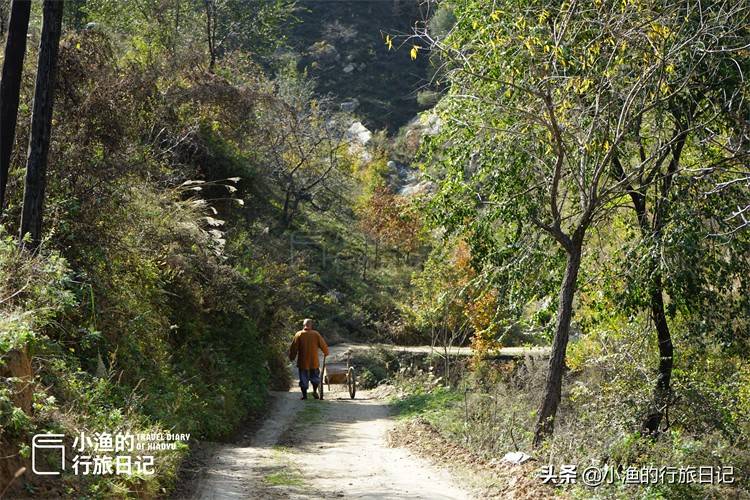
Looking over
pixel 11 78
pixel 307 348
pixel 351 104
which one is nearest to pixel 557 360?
pixel 11 78

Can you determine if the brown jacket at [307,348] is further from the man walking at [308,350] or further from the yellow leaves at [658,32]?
the yellow leaves at [658,32]

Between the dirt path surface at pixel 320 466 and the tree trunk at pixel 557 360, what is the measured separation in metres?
1.45

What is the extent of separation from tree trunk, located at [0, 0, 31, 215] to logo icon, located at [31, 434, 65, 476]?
14.1ft

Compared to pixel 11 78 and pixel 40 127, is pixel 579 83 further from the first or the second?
pixel 11 78

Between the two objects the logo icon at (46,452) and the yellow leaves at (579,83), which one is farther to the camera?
the yellow leaves at (579,83)

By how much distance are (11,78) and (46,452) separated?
5.58m

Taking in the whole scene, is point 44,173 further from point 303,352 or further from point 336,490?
point 303,352

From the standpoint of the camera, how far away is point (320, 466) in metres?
10.6

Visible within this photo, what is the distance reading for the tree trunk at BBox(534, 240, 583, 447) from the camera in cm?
1005

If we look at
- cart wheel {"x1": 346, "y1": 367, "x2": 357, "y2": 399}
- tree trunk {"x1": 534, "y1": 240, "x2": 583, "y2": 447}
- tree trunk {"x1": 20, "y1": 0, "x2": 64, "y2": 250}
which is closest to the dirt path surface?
tree trunk {"x1": 534, "y1": 240, "x2": 583, "y2": 447}

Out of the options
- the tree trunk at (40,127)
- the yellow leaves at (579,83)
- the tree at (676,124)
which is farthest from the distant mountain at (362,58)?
the tree trunk at (40,127)

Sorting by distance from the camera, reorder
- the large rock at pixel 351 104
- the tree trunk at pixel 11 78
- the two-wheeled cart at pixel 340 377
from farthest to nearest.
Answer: the large rock at pixel 351 104 < the two-wheeled cart at pixel 340 377 < the tree trunk at pixel 11 78

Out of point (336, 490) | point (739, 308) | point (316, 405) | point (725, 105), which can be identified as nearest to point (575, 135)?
point (725, 105)

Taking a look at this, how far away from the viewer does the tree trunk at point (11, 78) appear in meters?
9.95
